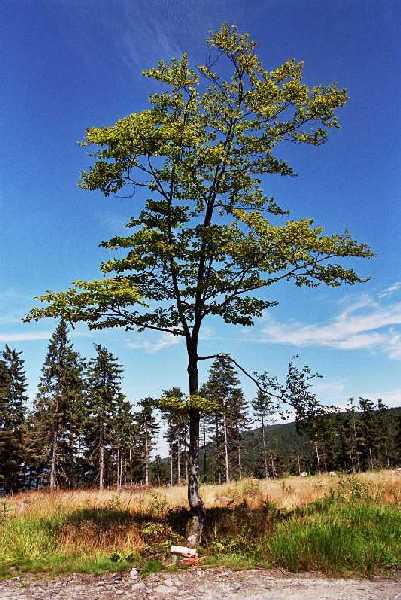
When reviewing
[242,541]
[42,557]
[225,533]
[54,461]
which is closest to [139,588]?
[42,557]

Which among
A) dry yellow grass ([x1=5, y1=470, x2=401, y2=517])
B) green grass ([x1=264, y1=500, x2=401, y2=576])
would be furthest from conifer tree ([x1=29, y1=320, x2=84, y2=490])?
green grass ([x1=264, y1=500, x2=401, y2=576])

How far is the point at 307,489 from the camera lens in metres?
18.6

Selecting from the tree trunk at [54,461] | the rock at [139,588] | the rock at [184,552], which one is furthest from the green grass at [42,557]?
the tree trunk at [54,461]

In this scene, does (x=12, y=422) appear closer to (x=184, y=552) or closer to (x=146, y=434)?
(x=146, y=434)

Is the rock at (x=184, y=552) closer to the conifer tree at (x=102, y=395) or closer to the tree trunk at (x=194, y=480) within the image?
the tree trunk at (x=194, y=480)

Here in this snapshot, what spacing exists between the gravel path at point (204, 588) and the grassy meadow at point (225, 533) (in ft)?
1.70

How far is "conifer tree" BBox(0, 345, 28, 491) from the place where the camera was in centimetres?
4816

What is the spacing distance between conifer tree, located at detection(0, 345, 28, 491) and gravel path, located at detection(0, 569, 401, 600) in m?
41.4

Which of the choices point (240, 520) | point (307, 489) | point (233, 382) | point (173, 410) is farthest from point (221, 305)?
point (233, 382)

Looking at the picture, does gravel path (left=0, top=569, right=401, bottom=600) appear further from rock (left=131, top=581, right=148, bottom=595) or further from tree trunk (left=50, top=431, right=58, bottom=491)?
tree trunk (left=50, top=431, right=58, bottom=491)

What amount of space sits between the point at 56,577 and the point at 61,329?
132ft

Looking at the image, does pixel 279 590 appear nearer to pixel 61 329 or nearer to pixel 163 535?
pixel 163 535

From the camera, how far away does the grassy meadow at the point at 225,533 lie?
9.41 meters

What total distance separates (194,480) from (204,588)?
4039mm
